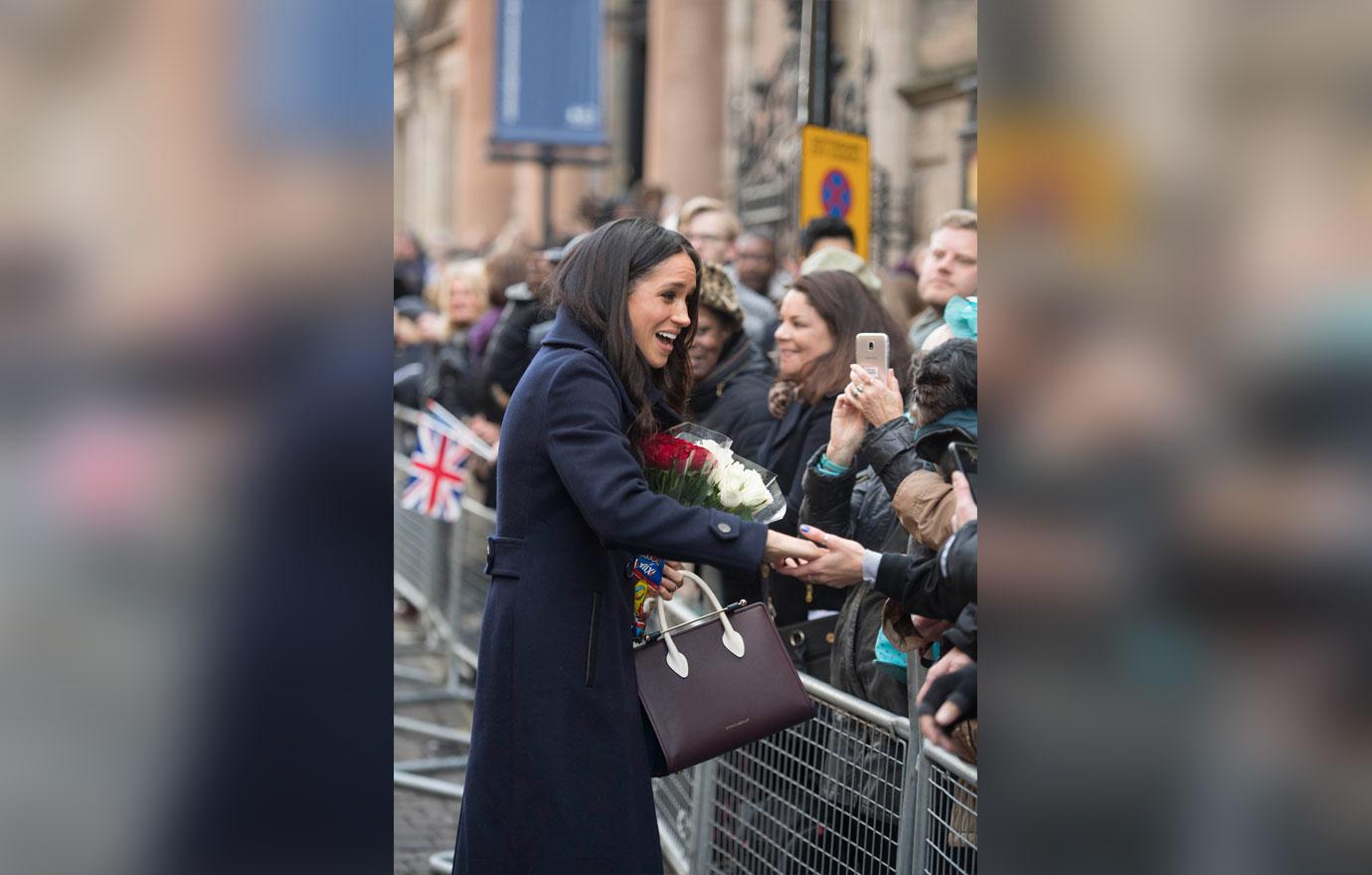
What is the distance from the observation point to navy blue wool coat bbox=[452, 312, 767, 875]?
11.4 feet

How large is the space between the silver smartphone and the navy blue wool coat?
0.98 meters

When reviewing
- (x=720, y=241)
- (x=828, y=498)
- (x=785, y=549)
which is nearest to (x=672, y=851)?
(x=828, y=498)

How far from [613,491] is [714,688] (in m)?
0.54

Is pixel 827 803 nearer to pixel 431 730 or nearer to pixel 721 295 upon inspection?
pixel 721 295

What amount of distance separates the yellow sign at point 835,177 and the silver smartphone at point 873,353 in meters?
3.60

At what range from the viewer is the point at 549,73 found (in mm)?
17797

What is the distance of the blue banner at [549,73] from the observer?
1773 centimetres

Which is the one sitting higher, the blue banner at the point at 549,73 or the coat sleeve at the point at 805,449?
the blue banner at the point at 549,73

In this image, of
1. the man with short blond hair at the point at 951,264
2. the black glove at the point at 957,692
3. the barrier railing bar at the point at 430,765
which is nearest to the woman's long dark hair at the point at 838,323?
the man with short blond hair at the point at 951,264

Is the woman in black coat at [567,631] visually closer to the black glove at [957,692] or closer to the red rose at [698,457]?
the red rose at [698,457]
